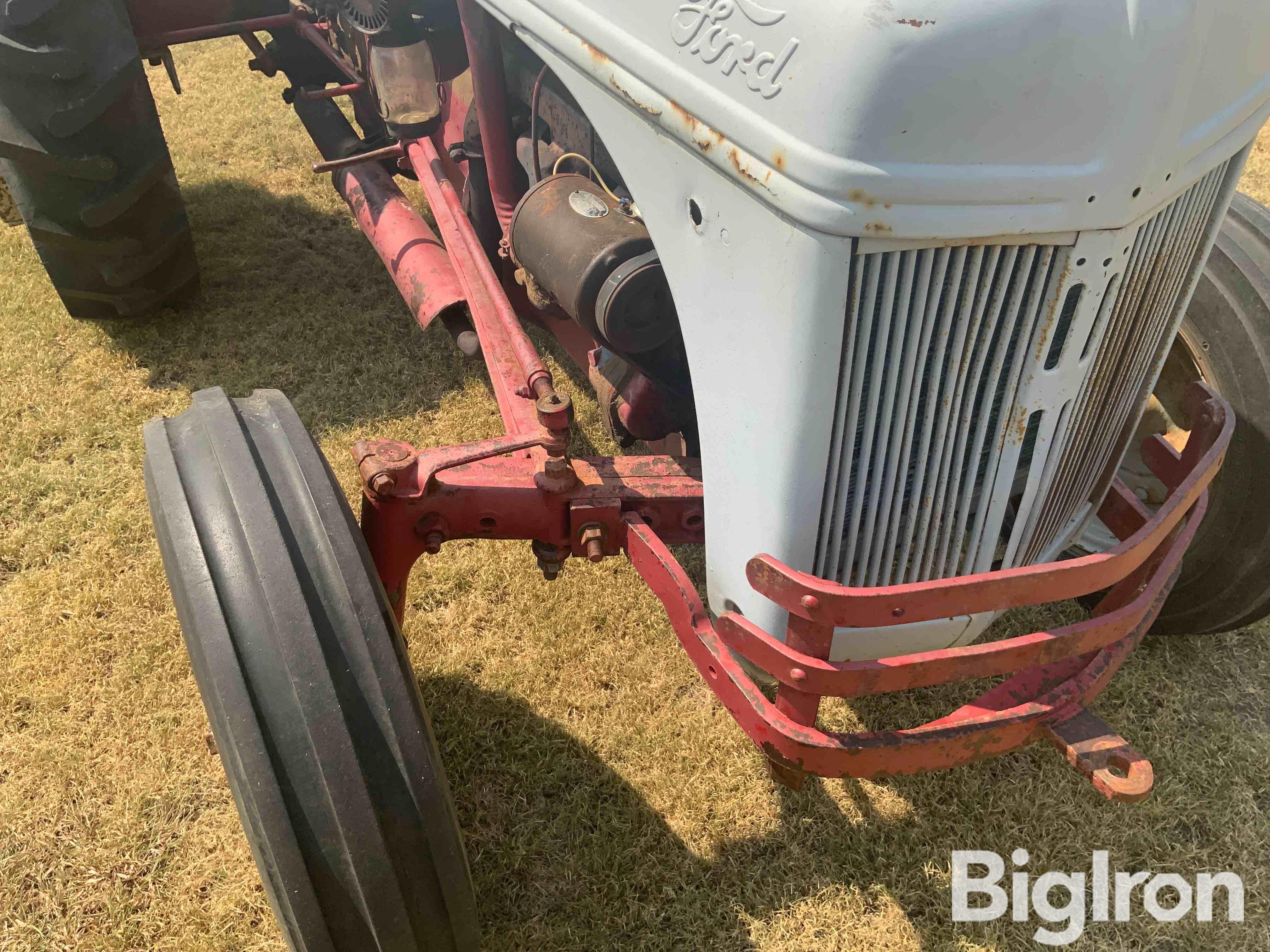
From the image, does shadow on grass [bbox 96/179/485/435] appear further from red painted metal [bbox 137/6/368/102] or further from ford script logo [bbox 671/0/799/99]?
ford script logo [bbox 671/0/799/99]

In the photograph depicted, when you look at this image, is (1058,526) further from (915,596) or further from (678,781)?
(678,781)

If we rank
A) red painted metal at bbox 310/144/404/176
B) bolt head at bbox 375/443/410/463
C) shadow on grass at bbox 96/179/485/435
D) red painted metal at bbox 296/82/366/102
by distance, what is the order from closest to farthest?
bolt head at bbox 375/443/410/463
red painted metal at bbox 310/144/404/176
red painted metal at bbox 296/82/366/102
shadow on grass at bbox 96/179/485/435

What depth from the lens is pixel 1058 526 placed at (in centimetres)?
170

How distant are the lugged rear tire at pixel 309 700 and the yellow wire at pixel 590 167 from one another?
849 millimetres

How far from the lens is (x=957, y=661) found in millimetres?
1328

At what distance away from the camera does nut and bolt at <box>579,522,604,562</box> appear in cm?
174

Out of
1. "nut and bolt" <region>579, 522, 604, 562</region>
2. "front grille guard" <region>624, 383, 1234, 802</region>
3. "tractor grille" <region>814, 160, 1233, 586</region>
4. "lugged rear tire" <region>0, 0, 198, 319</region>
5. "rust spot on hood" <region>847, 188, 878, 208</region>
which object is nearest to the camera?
"rust spot on hood" <region>847, 188, 878, 208</region>

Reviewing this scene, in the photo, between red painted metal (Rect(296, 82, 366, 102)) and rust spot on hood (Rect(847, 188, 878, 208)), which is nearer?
rust spot on hood (Rect(847, 188, 878, 208))

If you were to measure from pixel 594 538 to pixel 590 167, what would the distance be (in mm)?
848

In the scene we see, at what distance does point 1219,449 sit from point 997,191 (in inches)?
33.1

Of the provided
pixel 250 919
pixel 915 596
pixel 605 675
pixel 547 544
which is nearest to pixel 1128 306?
pixel 915 596

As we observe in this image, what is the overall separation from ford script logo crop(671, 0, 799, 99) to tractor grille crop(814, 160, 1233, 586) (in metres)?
0.25

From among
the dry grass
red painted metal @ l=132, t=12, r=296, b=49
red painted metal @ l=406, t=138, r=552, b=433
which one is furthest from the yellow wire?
red painted metal @ l=132, t=12, r=296, b=49
